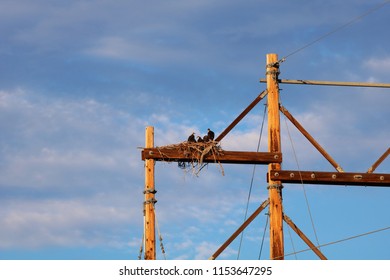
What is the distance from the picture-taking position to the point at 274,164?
74.8 feet

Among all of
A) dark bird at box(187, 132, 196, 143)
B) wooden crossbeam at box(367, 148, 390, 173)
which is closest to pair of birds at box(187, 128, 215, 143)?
dark bird at box(187, 132, 196, 143)

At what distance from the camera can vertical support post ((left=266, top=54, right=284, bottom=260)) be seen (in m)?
22.3

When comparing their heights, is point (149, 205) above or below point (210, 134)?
below

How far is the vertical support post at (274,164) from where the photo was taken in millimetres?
22328

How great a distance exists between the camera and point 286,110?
23594 mm

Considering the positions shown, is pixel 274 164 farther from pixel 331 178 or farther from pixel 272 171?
pixel 331 178

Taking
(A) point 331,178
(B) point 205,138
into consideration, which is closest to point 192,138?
(B) point 205,138

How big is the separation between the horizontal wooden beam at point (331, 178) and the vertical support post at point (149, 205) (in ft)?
9.99

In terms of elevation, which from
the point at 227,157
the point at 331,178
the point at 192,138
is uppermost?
the point at 192,138

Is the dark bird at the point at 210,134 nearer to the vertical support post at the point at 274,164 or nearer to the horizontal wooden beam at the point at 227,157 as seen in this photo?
the horizontal wooden beam at the point at 227,157

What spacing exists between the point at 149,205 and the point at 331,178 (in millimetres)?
4742
